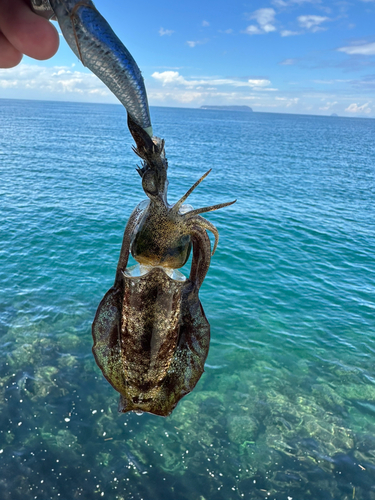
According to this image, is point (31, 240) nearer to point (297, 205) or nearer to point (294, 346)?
point (294, 346)

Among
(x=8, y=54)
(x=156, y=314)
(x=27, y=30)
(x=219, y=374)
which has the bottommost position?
(x=219, y=374)

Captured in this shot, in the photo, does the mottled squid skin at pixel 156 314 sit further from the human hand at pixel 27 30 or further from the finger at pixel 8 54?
the finger at pixel 8 54

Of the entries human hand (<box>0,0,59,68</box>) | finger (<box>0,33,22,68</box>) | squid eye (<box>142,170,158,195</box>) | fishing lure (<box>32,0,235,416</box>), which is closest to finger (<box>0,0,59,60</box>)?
human hand (<box>0,0,59,68</box>)

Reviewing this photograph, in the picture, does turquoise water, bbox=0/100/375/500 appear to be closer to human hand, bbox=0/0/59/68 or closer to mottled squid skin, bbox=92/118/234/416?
mottled squid skin, bbox=92/118/234/416

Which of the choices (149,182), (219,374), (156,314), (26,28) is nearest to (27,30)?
(26,28)

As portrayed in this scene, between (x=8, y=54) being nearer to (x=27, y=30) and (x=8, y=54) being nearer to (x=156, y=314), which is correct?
(x=27, y=30)

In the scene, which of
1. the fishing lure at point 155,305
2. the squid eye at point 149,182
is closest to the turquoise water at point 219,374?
the fishing lure at point 155,305

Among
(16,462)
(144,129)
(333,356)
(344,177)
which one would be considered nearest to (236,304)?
(333,356)
